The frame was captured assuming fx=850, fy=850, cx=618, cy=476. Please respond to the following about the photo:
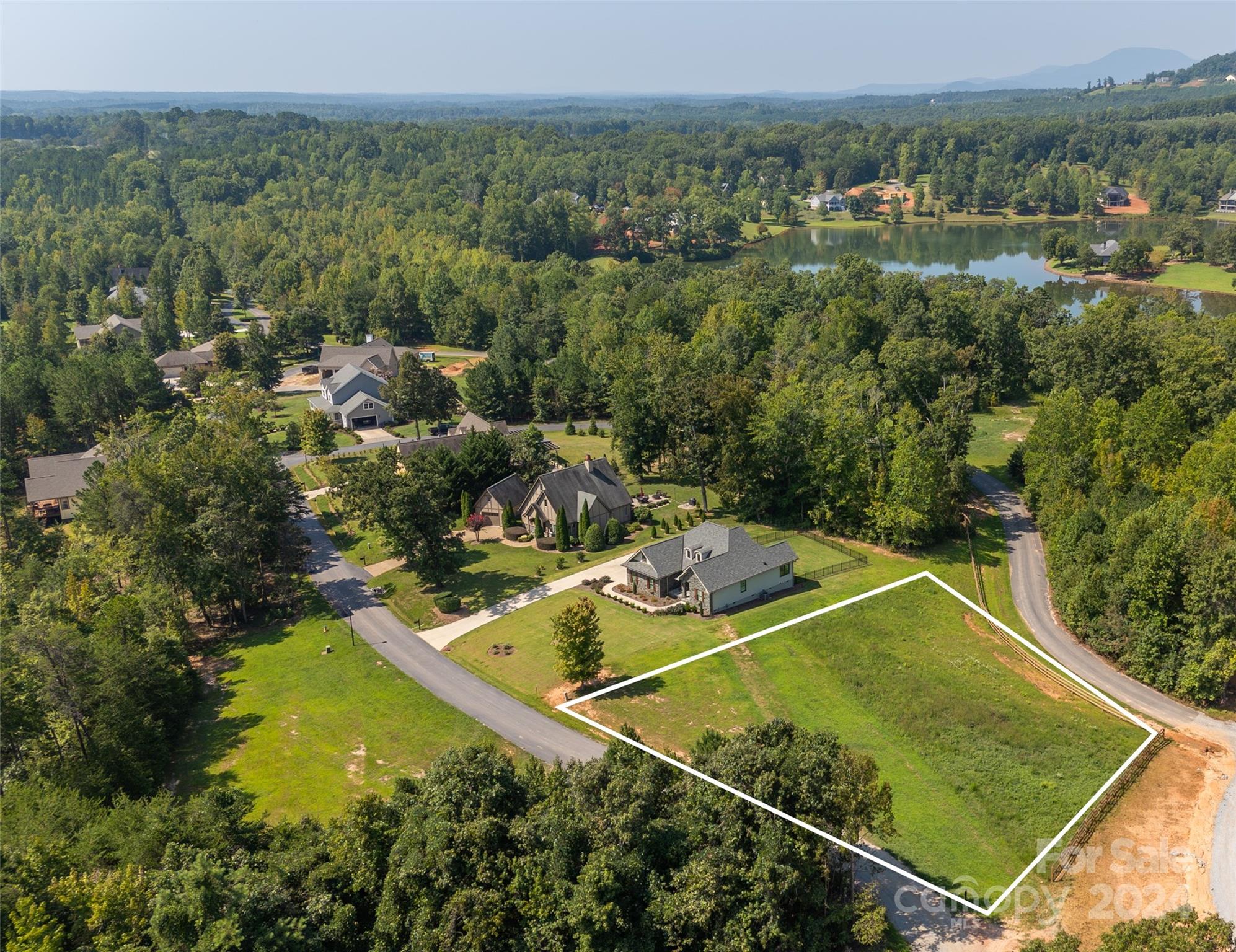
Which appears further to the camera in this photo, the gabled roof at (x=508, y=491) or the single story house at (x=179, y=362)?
the single story house at (x=179, y=362)

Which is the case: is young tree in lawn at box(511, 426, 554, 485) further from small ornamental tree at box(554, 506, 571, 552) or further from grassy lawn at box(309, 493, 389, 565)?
grassy lawn at box(309, 493, 389, 565)

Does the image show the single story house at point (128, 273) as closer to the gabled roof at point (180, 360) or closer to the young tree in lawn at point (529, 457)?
the gabled roof at point (180, 360)

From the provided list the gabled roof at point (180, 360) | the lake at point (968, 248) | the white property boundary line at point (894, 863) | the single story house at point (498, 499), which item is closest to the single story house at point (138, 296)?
the gabled roof at point (180, 360)

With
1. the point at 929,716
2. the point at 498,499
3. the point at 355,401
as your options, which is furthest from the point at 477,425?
the point at 929,716

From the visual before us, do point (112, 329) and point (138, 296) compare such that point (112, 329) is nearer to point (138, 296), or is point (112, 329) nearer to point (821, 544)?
point (138, 296)

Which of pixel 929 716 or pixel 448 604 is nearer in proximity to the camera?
pixel 929 716
